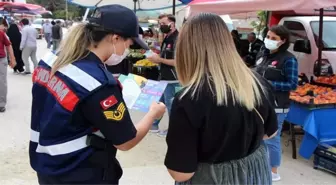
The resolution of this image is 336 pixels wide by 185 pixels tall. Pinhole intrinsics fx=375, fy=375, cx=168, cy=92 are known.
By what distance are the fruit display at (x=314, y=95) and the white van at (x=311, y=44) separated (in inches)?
62.0

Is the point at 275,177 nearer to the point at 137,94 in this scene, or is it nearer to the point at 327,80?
the point at 327,80

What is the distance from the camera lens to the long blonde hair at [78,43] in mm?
1704

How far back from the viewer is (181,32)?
1.72 m

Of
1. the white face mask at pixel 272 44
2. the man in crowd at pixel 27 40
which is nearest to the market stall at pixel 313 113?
the white face mask at pixel 272 44

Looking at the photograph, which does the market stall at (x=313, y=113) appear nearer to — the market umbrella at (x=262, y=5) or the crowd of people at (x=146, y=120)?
the market umbrella at (x=262, y=5)

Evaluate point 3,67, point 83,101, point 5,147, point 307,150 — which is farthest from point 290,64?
point 3,67

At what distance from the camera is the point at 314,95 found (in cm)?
462

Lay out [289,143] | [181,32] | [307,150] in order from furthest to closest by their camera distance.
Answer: [289,143]
[307,150]
[181,32]

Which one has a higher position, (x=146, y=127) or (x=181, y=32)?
(x=181, y=32)

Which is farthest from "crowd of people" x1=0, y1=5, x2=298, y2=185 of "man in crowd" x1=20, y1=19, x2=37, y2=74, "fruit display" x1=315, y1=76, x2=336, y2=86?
"man in crowd" x1=20, y1=19, x2=37, y2=74

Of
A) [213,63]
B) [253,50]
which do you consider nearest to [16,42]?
[253,50]

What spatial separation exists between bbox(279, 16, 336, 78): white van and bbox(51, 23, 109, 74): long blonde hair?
18.4 feet

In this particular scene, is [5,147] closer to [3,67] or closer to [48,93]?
[3,67]

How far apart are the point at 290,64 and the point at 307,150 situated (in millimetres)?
1208
